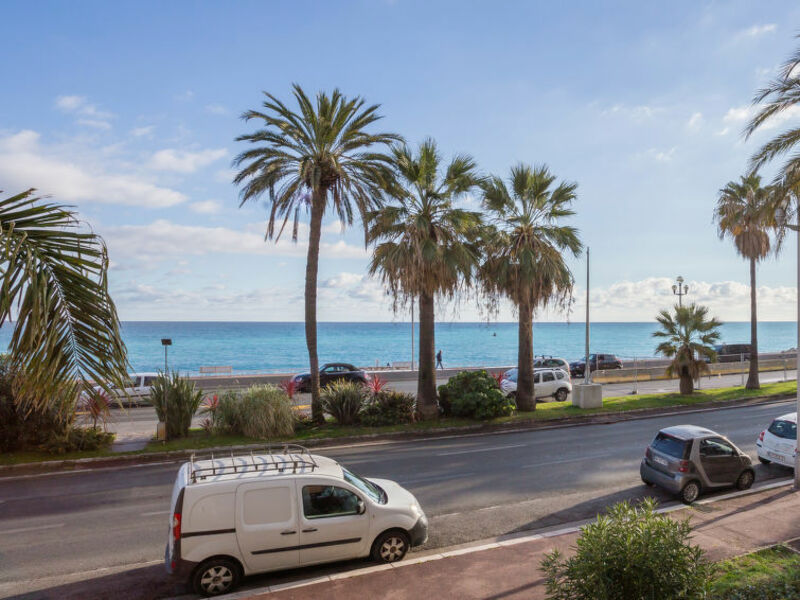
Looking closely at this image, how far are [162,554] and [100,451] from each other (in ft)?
27.9

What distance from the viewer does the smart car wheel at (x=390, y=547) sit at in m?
8.86

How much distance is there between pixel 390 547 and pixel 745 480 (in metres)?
9.43

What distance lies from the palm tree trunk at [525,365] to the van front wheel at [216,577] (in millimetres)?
17887

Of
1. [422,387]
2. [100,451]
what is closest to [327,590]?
[100,451]

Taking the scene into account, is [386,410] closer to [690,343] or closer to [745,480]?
[745,480]

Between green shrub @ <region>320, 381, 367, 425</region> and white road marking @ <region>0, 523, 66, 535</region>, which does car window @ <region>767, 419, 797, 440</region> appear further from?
white road marking @ <region>0, 523, 66, 535</region>

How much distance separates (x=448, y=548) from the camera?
31.6 feet

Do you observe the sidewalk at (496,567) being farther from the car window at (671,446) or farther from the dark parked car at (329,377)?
the dark parked car at (329,377)

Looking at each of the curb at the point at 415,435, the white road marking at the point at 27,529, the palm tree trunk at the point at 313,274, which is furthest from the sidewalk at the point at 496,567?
the palm tree trunk at the point at 313,274

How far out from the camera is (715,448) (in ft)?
42.1

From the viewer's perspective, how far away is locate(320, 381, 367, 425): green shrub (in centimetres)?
2050

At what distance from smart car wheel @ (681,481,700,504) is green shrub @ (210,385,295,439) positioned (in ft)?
39.4

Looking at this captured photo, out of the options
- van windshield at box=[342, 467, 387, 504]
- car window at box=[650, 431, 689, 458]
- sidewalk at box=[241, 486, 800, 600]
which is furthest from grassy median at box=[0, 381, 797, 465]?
sidewalk at box=[241, 486, 800, 600]

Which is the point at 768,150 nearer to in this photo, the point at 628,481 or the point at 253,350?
the point at 628,481
